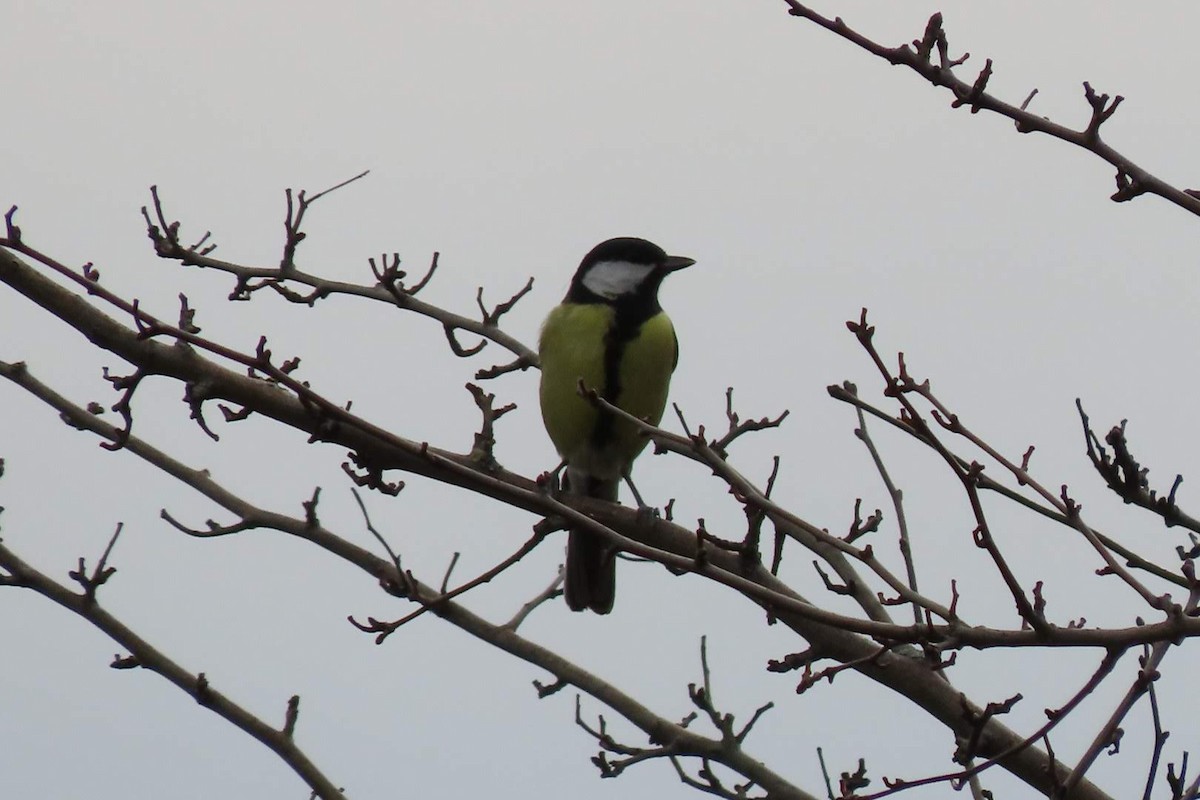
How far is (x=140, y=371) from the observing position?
3.98 metres

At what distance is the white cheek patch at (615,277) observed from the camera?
6410 mm

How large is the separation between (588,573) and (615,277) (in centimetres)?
128

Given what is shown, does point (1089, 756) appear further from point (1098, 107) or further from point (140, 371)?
point (140, 371)

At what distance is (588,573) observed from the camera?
20.8 ft

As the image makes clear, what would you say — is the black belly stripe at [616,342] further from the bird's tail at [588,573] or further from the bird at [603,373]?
the bird's tail at [588,573]

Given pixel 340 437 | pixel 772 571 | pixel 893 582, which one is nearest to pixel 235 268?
pixel 340 437

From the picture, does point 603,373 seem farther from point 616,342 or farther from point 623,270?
point 623,270

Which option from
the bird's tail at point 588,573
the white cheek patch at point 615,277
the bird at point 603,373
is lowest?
the bird's tail at point 588,573

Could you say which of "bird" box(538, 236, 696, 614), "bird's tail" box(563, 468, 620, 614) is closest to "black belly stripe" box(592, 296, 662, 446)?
"bird" box(538, 236, 696, 614)

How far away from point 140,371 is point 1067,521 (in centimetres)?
243

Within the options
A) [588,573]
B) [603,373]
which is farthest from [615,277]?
[588,573]

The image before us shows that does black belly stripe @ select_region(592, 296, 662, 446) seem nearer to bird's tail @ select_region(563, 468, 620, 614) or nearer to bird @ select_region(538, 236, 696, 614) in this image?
bird @ select_region(538, 236, 696, 614)

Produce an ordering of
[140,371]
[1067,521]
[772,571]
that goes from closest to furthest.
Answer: [1067,521]
[140,371]
[772,571]

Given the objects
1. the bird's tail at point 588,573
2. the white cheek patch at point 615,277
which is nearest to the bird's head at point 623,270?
the white cheek patch at point 615,277
